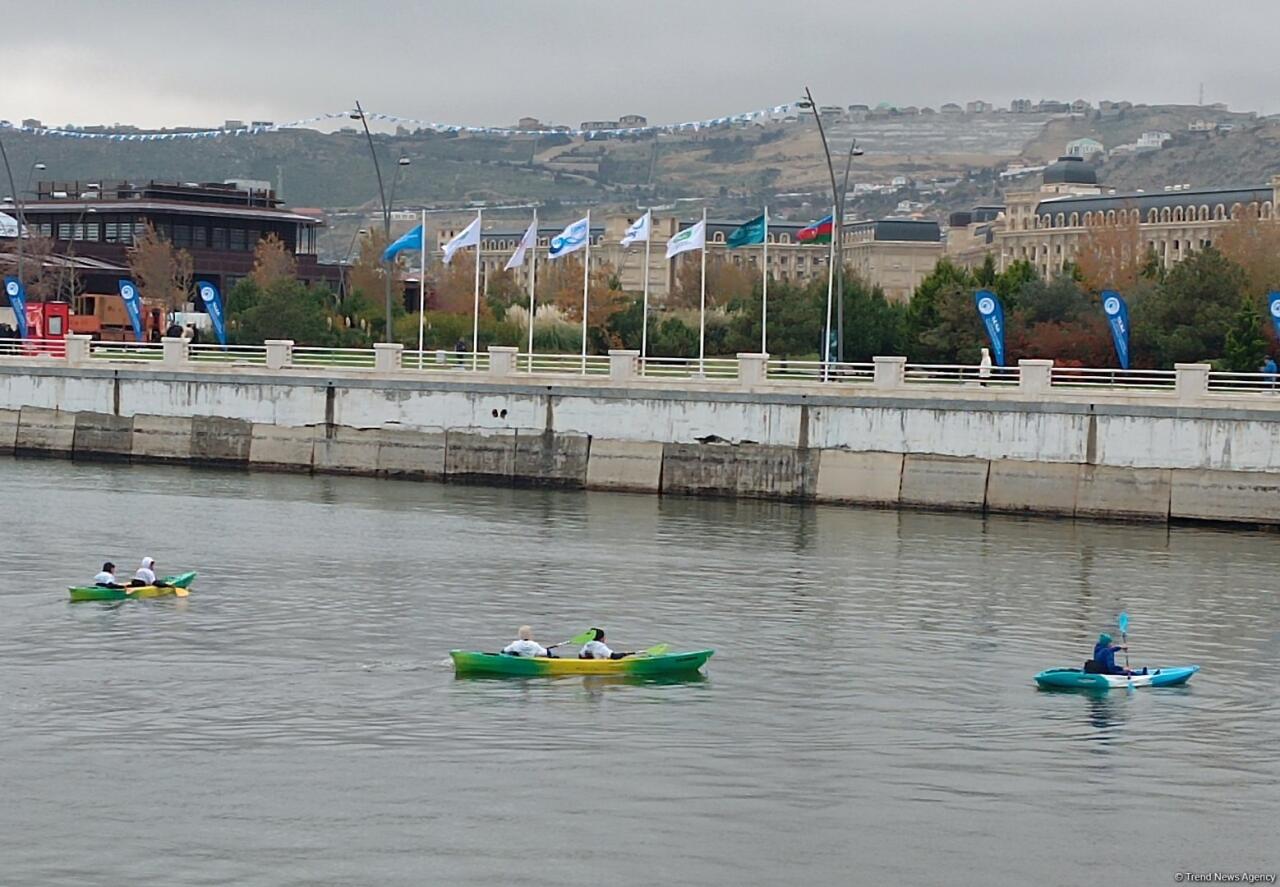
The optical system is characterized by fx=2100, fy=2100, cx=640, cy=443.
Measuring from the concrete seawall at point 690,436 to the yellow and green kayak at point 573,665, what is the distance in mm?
27431

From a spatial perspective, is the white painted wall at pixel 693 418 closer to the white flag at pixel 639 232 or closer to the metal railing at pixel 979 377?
the metal railing at pixel 979 377

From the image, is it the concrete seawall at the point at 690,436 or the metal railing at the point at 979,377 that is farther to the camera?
the metal railing at the point at 979,377

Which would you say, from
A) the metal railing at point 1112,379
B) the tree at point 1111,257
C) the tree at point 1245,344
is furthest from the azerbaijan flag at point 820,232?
the tree at point 1111,257

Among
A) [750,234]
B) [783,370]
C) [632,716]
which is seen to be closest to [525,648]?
[632,716]

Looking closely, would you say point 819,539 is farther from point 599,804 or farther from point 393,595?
point 599,804

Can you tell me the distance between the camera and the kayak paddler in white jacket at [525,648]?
117ft

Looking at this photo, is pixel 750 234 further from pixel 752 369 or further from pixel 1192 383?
pixel 1192 383

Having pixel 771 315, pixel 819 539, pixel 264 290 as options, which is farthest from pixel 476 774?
pixel 264 290

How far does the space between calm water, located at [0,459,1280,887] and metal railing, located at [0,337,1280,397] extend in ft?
23.6

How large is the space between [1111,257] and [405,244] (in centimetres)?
8332

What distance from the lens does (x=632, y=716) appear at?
33.1 metres

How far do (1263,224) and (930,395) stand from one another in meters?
95.6

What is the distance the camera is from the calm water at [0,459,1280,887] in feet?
83.5

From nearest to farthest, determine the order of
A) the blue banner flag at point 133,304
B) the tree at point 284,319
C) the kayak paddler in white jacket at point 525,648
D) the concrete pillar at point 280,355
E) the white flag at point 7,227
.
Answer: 1. the kayak paddler in white jacket at point 525,648
2. the concrete pillar at point 280,355
3. the blue banner flag at point 133,304
4. the tree at point 284,319
5. the white flag at point 7,227
